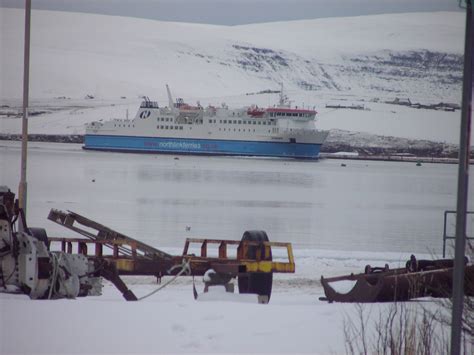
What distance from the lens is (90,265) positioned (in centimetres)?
385

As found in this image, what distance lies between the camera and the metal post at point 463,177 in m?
2.08

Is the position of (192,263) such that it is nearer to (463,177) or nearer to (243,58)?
(463,177)

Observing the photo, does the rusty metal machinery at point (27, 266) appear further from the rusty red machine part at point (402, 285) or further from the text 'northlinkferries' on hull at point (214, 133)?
the text 'northlinkferries' on hull at point (214, 133)

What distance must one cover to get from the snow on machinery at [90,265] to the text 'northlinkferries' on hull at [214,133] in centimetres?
4318

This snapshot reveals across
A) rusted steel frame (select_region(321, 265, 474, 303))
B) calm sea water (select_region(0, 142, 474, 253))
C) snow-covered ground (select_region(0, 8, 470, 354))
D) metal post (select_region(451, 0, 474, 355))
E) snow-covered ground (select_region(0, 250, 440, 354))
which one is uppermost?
snow-covered ground (select_region(0, 8, 470, 354))

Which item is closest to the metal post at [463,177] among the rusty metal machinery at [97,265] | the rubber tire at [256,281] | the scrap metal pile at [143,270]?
the scrap metal pile at [143,270]

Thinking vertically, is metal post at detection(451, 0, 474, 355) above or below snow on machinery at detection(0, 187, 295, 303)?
above

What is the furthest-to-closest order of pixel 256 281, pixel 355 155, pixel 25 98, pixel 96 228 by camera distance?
1. pixel 355 155
2. pixel 25 98
3. pixel 96 228
4. pixel 256 281

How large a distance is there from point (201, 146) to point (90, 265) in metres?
45.3

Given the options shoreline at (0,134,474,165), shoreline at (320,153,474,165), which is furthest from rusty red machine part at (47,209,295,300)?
shoreline at (320,153,474,165)

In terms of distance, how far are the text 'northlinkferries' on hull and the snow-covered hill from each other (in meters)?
16.3

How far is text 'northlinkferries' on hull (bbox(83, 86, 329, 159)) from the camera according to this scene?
48344mm

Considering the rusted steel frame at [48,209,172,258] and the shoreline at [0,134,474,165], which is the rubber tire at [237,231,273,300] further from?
the shoreline at [0,134,474,165]

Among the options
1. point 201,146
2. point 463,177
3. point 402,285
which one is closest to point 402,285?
point 402,285
